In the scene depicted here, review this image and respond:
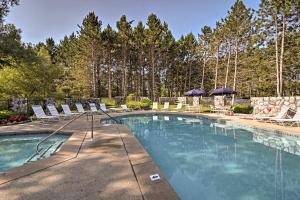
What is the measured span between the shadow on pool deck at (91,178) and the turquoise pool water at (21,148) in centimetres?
142

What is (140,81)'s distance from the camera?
133 ft

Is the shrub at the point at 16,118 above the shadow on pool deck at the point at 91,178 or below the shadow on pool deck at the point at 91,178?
above

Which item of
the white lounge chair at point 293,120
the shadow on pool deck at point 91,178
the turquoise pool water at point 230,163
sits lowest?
the turquoise pool water at point 230,163

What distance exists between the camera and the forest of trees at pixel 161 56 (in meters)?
17.7

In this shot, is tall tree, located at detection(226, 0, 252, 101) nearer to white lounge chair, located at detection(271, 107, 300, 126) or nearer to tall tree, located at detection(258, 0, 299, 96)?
tall tree, located at detection(258, 0, 299, 96)

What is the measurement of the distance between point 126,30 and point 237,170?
92.9 ft

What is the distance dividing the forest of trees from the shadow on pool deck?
9695mm

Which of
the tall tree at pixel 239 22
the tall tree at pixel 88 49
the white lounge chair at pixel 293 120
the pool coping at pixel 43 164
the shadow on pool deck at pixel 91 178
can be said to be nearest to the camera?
the shadow on pool deck at pixel 91 178

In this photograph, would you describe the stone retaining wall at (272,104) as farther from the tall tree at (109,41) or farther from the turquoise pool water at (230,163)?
the tall tree at (109,41)

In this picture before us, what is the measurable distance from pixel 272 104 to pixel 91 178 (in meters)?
12.9

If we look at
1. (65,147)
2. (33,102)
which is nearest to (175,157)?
(65,147)

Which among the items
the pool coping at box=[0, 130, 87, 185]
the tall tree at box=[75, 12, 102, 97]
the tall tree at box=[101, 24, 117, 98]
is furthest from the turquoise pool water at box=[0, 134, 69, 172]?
the tall tree at box=[101, 24, 117, 98]

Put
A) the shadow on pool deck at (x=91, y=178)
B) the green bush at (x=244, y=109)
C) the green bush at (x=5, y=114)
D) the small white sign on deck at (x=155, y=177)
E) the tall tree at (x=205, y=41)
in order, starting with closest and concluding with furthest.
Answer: the shadow on pool deck at (x=91, y=178), the small white sign on deck at (x=155, y=177), the green bush at (x=5, y=114), the green bush at (x=244, y=109), the tall tree at (x=205, y=41)

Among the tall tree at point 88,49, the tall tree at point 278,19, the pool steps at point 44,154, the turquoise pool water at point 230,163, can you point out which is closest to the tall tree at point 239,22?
the tall tree at point 278,19
